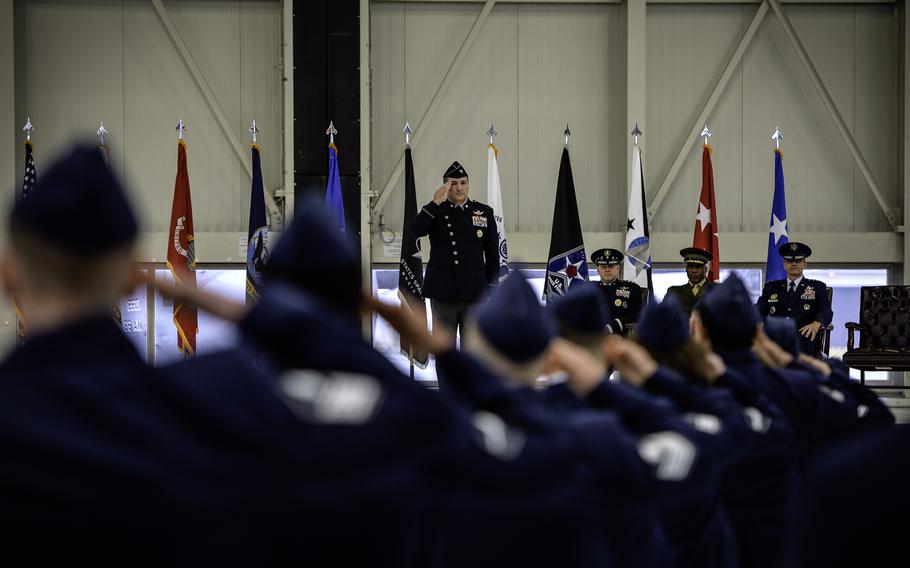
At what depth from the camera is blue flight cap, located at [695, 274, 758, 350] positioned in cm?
248

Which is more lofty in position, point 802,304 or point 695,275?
point 695,275

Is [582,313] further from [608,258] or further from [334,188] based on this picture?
[334,188]

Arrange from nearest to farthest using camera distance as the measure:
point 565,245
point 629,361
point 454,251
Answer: point 629,361 < point 454,251 < point 565,245

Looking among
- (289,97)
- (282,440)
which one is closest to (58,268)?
(282,440)

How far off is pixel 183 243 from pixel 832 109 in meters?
6.22

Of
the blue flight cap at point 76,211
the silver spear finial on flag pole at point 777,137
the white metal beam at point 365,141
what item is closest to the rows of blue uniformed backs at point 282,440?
the blue flight cap at point 76,211

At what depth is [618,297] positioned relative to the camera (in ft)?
25.5

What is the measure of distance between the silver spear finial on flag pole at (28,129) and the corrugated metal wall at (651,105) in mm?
3120

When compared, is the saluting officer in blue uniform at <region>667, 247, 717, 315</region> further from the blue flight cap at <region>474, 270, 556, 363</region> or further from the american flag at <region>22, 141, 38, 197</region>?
the blue flight cap at <region>474, 270, 556, 363</region>

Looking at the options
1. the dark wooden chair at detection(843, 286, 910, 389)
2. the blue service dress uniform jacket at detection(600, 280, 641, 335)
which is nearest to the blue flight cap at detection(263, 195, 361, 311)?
the blue service dress uniform jacket at detection(600, 280, 641, 335)

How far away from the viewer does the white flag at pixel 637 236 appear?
348 inches

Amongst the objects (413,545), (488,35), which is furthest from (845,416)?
(488,35)

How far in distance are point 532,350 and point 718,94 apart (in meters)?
9.31

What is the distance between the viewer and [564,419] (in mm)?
1410
